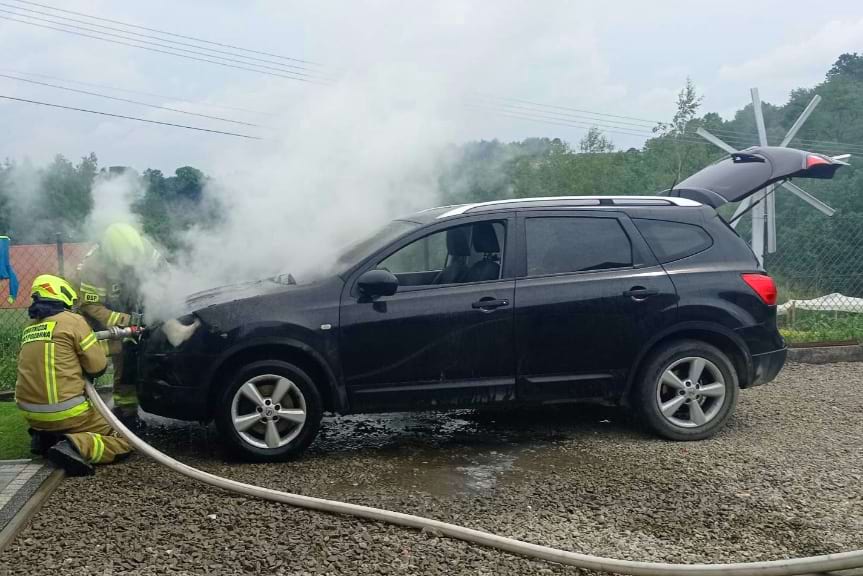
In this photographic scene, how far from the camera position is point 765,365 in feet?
19.0

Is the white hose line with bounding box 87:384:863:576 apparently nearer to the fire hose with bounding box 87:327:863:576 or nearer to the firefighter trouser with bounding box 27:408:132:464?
the fire hose with bounding box 87:327:863:576

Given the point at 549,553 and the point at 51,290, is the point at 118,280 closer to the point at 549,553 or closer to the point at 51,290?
the point at 51,290

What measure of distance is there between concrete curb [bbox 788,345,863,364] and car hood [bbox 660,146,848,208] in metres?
2.17

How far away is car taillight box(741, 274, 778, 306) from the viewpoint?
5.76m

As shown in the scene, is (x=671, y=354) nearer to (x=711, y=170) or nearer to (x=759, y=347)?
(x=759, y=347)

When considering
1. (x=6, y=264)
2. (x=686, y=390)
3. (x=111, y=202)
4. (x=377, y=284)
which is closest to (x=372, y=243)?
(x=377, y=284)

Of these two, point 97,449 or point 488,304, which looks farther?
point 488,304

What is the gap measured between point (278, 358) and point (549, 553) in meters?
2.41

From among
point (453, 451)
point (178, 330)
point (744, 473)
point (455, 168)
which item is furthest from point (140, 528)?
point (455, 168)

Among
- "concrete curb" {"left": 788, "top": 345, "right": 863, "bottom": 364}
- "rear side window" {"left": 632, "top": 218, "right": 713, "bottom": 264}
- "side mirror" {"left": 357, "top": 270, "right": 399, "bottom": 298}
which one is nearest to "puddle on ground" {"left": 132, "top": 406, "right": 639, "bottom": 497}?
"side mirror" {"left": 357, "top": 270, "right": 399, "bottom": 298}

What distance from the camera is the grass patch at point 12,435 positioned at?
17.3 ft

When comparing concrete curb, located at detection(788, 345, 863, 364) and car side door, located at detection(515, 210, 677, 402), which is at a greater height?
car side door, located at detection(515, 210, 677, 402)

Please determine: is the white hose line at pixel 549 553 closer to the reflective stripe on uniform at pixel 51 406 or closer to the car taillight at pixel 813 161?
the reflective stripe on uniform at pixel 51 406

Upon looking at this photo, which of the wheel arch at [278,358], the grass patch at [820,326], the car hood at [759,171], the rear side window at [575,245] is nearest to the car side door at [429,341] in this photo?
the wheel arch at [278,358]
